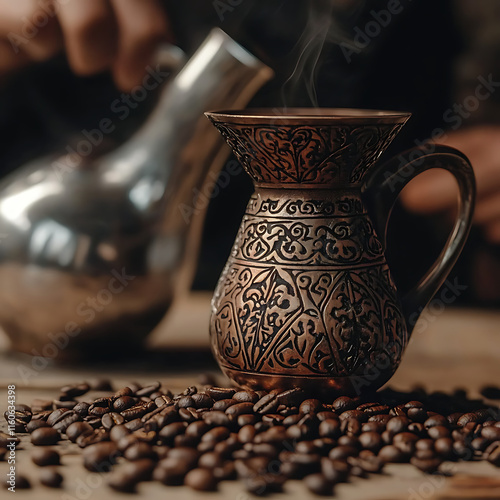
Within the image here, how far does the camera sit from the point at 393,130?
1.12 m

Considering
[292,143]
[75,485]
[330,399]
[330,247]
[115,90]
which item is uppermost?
[115,90]

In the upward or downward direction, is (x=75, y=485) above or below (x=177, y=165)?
below

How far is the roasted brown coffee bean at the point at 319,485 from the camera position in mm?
896

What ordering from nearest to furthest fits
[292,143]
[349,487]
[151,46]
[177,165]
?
[349,487] → [292,143] → [177,165] → [151,46]

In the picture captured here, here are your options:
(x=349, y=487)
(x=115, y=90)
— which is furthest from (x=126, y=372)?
(x=115, y=90)

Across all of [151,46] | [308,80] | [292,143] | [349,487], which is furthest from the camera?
[151,46]

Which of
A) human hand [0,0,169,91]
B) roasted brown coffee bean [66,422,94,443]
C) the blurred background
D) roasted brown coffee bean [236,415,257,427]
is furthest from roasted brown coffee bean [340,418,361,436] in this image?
human hand [0,0,169,91]

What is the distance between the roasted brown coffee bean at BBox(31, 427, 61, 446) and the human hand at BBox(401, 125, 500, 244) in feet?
4.05

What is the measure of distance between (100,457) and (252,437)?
0.18m

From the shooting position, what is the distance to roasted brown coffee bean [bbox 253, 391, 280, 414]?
106cm

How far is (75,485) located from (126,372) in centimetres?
50

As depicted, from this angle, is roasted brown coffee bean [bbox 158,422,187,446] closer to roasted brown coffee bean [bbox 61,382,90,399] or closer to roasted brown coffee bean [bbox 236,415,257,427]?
roasted brown coffee bean [bbox 236,415,257,427]

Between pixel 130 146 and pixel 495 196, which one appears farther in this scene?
pixel 495 196

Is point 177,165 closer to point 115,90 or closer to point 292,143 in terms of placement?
point 292,143
